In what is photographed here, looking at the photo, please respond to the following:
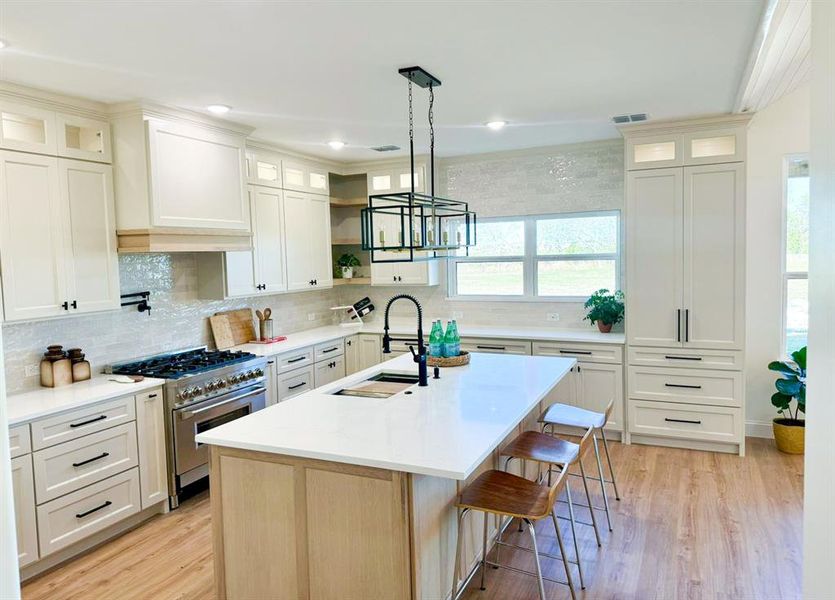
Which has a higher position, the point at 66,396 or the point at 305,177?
the point at 305,177

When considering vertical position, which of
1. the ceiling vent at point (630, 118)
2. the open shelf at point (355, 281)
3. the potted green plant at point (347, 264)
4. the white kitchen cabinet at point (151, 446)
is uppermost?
the ceiling vent at point (630, 118)

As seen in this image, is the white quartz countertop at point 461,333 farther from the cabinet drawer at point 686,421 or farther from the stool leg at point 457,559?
the stool leg at point 457,559

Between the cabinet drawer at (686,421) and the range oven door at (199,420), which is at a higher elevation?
the range oven door at (199,420)

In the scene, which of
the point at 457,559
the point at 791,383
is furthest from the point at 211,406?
the point at 791,383

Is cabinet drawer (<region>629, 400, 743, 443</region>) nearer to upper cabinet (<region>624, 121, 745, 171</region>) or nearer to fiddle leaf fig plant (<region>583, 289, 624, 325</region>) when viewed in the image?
fiddle leaf fig plant (<region>583, 289, 624, 325</region>)

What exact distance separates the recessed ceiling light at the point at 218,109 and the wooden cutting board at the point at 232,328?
5.73 feet

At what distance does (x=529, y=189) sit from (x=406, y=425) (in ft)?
12.4

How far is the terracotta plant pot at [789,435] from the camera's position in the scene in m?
4.55

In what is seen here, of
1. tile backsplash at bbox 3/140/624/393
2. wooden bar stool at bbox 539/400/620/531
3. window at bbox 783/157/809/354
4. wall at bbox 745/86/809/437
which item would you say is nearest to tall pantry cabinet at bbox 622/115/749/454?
wall at bbox 745/86/809/437

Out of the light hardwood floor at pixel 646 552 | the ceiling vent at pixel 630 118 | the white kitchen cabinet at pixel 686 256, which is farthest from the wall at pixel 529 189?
the light hardwood floor at pixel 646 552

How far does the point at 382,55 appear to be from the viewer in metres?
2.96

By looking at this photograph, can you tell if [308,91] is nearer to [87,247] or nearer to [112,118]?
[112,118]

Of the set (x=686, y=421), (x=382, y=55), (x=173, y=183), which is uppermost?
(x=382, y=55)

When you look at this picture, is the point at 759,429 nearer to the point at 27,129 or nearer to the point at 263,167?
the point at 263,167
